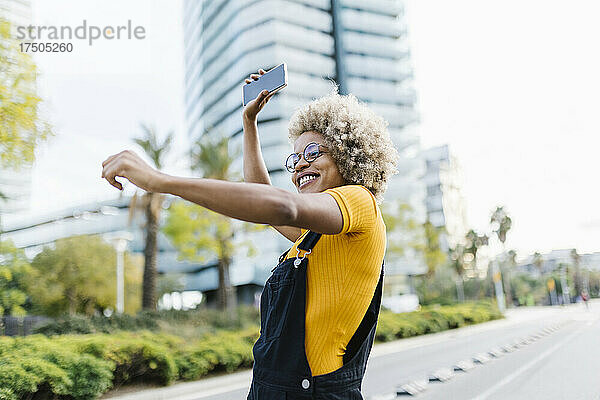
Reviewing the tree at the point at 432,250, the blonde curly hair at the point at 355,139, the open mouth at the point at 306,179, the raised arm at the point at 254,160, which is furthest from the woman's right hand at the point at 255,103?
the tree at the point at 432,250

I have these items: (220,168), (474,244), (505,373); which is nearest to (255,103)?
(505,373)

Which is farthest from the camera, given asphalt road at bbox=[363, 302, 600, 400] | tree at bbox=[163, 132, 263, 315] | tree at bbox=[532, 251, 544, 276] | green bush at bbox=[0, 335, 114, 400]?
tree at bbox=[532, 251, 544, 276]

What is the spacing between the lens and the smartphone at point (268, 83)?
1.54 metres

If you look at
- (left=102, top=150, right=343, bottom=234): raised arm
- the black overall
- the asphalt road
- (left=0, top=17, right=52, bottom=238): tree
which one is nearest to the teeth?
the black overall

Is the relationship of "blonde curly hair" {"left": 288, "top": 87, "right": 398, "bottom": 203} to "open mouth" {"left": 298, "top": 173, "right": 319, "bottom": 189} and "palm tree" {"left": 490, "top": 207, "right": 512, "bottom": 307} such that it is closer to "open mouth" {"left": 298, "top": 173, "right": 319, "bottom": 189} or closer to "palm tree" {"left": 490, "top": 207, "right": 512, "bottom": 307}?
"open mouth" {"left": 298, "top": 173, "right": 319, "bottom": 189}

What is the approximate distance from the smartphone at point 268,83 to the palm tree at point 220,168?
22829 millimetres

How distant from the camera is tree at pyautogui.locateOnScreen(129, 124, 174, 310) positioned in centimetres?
2153

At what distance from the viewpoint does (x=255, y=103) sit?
177cm

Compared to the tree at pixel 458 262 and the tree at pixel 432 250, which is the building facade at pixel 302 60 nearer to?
the tree at pixel 458 262

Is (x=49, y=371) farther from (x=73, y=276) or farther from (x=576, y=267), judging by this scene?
(x=576, y=267)

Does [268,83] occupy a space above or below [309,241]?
above

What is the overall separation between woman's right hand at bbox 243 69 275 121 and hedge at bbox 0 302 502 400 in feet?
22.3

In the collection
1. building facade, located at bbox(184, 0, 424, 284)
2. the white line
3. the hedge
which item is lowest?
the white line

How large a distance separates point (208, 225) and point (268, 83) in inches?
972
